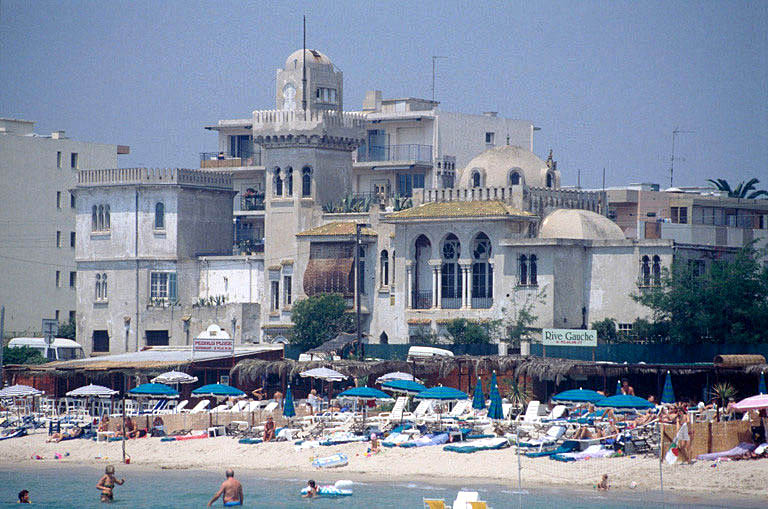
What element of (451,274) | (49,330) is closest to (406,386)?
(451,274)

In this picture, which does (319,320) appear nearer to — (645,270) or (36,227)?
(645,270)

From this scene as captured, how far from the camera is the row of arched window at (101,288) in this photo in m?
91.5

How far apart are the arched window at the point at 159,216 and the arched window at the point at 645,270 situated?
28324 millimetres

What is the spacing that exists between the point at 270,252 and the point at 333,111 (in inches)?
337

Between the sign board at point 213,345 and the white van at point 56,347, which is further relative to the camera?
the white van at point 56,347

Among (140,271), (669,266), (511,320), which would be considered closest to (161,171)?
(140,271)

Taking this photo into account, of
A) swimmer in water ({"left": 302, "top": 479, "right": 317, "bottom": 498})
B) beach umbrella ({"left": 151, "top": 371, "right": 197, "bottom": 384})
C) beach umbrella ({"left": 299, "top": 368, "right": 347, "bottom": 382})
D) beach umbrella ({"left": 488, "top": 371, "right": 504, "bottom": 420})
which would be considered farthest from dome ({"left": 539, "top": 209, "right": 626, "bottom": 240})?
swimmer in water ({"left": 302, "top": 479, "right": 317, "bottom": 498})

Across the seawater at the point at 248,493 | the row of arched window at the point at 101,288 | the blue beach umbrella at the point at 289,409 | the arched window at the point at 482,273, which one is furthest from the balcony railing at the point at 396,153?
the seawater at the point at 248,493

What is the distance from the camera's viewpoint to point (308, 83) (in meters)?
89.1

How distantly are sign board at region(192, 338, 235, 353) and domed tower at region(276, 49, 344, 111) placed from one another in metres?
20.1

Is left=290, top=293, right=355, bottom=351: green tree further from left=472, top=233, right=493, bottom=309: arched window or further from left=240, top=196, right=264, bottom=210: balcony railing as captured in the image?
left=240, top=196, right=264, bottom=210: balcony railing

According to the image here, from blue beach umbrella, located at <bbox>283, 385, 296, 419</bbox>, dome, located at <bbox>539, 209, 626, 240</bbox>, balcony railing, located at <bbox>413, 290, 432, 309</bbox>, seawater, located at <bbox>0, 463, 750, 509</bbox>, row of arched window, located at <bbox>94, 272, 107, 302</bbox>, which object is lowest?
seawater, located at <bbox>0, 463, 750, 509</bbox>

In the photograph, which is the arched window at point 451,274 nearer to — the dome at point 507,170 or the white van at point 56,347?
the dome at point 507,170

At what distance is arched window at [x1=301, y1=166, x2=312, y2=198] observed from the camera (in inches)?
3447
